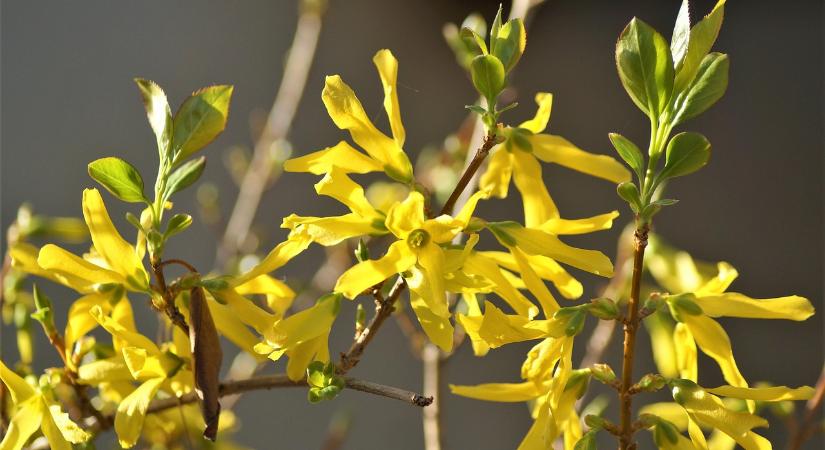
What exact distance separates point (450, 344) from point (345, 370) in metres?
0.09

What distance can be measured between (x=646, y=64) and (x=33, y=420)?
522 mm

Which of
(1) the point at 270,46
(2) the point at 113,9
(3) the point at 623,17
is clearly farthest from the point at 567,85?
(2) the point at 113,9

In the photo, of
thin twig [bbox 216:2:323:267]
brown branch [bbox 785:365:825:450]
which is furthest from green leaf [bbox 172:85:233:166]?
thin twig [bbox 216:2:323:267]

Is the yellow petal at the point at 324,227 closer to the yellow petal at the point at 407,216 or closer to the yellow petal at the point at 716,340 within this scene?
the yellow petal at the point at 407,216

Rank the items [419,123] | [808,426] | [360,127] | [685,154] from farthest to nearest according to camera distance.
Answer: [419,123]
[808,426]
[360,127]
[685,154]

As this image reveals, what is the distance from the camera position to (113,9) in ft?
11.0

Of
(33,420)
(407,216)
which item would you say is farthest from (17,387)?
(407,216)

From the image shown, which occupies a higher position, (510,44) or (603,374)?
(510,44)

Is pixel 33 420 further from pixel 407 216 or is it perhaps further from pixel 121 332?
pixel 407 216

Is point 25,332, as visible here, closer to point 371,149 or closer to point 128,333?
point 128,333

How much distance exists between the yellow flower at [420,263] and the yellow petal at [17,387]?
0.90ft

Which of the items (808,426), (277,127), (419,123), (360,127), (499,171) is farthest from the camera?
(419,123)

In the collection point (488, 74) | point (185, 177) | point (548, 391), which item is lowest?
point (548, 391)

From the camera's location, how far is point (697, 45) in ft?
1.95
